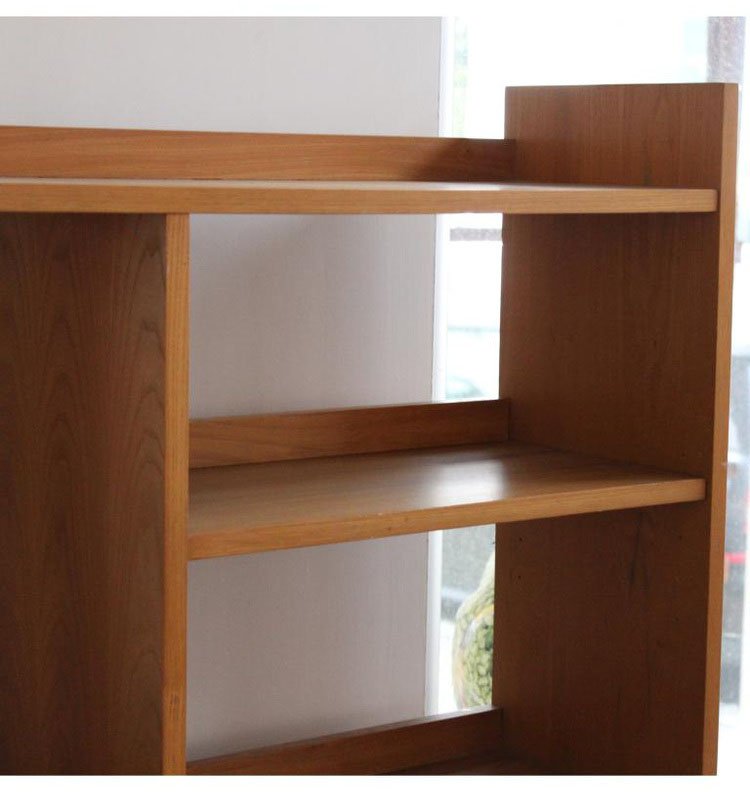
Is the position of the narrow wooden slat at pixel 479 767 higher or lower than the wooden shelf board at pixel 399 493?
lower

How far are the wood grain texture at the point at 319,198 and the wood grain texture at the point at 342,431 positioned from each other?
44 centimetres

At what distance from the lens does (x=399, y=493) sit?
5.78 feet

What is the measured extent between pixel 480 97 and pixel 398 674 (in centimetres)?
94

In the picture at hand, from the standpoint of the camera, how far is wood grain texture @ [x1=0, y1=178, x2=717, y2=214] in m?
1.37

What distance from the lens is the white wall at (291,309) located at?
196cm

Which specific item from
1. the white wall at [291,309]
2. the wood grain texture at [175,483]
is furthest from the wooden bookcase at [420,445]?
the white wall at [291,309]

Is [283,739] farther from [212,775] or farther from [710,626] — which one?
[710,626]

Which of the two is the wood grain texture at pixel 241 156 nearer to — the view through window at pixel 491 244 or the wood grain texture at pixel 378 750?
the view through window at pixel 491 244

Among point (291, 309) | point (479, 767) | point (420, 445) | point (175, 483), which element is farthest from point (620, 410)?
point (175, 483)

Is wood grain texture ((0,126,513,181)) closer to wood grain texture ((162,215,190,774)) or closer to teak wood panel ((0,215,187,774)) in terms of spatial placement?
→ teak wood panel ((0,215,187,774))

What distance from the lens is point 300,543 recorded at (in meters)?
A: 1.58

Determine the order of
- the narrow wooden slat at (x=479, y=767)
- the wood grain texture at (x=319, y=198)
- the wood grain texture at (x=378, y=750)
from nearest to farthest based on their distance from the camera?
the wood grain texture at (x=319, y=198) < the wood grain texture at (x=378, y=750) < the narrow wooden slat at (x=479, y=767)

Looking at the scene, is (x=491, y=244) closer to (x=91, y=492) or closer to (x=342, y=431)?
(x=342, y=431)

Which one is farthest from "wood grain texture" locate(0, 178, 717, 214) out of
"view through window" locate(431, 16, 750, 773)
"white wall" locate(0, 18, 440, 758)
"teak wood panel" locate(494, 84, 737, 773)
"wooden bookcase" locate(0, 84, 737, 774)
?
"view through window" locate(431, 16, 750, 773)
